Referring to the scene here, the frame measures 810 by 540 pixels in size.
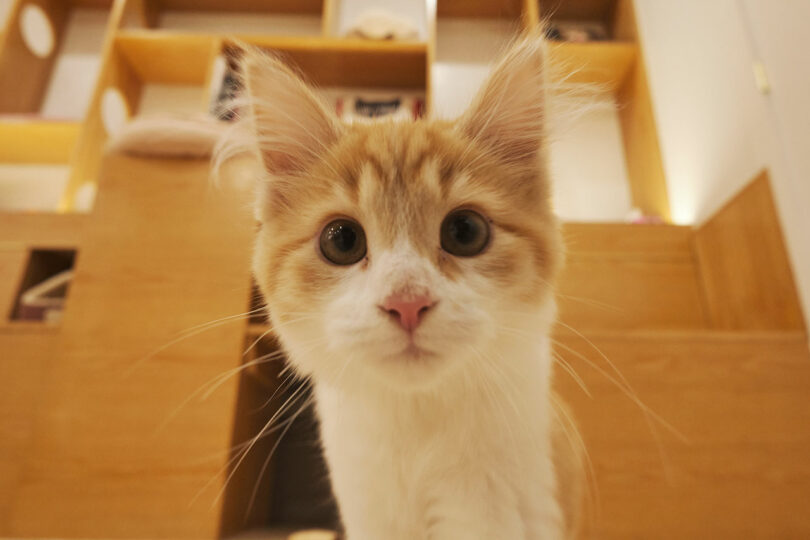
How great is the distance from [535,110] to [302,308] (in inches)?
18.2

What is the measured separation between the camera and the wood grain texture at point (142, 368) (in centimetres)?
135

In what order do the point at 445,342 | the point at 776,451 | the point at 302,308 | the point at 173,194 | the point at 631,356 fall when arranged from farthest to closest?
1. the point at 173,194
2. the point at 631,356
3. the point at 776,451
4. the point at 302,308
5. the point at 445,342

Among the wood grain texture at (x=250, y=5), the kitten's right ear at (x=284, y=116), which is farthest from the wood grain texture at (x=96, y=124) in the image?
the kitten's right ear at (x=284, y=116)

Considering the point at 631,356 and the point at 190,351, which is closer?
the point at 631,356

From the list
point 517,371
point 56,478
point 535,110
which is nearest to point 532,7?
point 535,110

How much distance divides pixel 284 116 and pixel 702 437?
1.33m

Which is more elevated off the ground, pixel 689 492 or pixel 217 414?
pixel 217 414

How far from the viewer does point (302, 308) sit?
2.15ft

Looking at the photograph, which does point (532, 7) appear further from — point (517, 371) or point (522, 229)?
point (517, 371)

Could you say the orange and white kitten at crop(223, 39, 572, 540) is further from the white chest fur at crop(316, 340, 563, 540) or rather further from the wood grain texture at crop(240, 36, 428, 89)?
the wood grain texture at crop(240, 36, 428, 89)

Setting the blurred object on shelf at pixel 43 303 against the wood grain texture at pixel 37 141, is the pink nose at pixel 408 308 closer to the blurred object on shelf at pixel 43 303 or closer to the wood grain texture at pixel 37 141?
the blurred object on shelf at pixel 43 303

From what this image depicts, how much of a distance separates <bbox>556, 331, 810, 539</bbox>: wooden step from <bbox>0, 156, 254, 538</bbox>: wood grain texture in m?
1.07

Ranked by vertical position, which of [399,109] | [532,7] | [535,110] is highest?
[399,109]

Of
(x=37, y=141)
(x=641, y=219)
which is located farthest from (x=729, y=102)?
(x=37, y=141)
